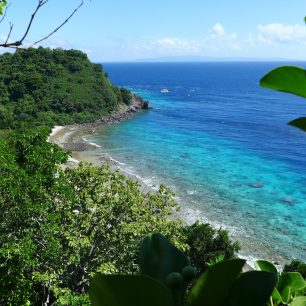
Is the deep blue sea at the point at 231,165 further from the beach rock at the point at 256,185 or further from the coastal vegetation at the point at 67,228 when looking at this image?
the coastal vegetation at the point at 67,228

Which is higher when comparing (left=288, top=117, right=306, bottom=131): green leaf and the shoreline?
(left=288, top=117, right=306, bottom=131): green leaf

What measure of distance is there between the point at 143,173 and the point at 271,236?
54.7 feet

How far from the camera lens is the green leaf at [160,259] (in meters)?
1.50

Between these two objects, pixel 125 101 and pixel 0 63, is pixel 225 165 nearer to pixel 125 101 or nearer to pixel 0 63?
pixel 125 101

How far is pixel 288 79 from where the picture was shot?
4.30 ft

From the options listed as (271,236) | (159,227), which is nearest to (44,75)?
(271,236)

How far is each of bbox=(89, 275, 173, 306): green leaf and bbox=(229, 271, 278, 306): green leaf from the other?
0.23m

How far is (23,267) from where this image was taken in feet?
38.2

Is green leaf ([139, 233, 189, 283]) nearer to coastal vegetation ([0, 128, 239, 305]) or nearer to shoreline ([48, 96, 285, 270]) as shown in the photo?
coastal vegetation ([0, 128, 239, 305])

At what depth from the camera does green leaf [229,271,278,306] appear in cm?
127

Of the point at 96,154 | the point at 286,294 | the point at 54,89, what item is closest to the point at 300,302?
the point at 286,294

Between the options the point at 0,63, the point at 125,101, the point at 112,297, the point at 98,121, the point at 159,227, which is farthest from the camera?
the point at 125,101

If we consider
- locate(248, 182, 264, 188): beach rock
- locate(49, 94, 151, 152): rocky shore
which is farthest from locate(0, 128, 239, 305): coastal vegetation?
locate(49, 94, 151, 152): rocky shore

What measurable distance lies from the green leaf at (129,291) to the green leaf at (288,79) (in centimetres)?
76
